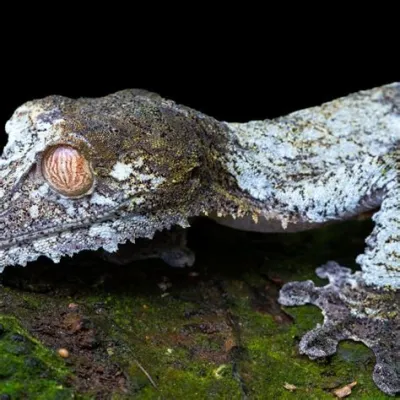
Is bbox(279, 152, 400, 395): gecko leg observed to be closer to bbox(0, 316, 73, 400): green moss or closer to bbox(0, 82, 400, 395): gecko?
bbox(0, 82, 400, 395): gecko

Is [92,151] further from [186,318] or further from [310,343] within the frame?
[310,343]

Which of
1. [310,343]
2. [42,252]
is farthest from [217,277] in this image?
[42,252]

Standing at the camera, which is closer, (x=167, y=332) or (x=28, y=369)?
(x=28, y=369)

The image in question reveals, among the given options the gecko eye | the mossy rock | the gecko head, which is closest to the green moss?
the mossy rock

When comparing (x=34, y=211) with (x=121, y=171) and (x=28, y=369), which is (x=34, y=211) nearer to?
(x=121, y=171)

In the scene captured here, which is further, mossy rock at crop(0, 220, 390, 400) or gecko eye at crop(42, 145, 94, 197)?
gecko eye at crop(42, 145, 94, 197)

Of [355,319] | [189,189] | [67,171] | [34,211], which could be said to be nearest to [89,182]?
[67,171]

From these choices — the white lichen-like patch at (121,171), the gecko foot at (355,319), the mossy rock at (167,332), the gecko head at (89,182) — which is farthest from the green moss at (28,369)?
the gecko foot at (355,319)
